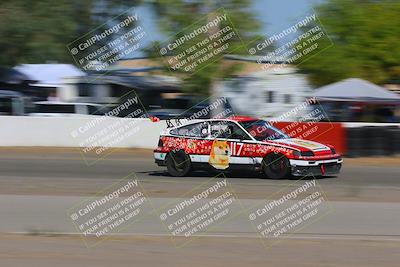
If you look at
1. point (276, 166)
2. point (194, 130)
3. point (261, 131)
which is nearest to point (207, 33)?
point (194, 130)

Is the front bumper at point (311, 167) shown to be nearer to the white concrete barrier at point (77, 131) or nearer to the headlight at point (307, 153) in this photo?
the headlight at point (307, 153)

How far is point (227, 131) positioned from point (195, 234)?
7.36 meters

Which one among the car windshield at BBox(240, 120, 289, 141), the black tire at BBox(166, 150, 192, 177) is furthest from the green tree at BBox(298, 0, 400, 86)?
the black tire at BBox(166, 150, 192, 177)

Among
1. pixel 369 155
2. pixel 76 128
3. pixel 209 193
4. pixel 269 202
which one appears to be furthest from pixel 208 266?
pixel 76 128

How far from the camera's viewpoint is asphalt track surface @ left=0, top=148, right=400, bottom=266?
777cm

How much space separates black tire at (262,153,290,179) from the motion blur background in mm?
13404

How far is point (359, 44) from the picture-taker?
37.4m

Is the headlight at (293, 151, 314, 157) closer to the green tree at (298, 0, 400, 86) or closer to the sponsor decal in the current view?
the sponsor decal

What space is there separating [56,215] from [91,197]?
200 cm

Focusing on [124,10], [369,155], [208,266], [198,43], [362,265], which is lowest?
[369,155]

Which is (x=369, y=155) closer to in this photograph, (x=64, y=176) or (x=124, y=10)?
(x=64, y=176)

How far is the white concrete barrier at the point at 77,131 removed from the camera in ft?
82.6

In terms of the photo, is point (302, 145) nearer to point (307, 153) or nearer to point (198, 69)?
point (307, 153)

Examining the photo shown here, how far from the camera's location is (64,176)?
16.8 m
